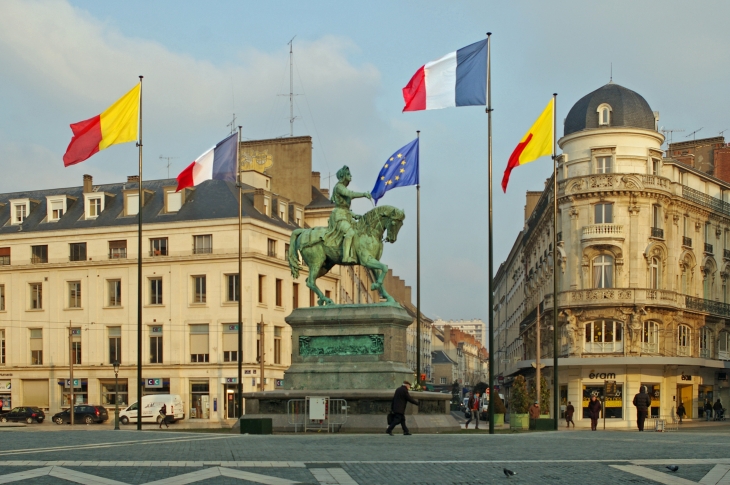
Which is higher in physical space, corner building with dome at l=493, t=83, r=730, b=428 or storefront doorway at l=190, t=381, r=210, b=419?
corner building with dome at l=493, t=83, r=730, b=428

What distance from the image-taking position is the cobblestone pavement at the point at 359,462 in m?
14.8

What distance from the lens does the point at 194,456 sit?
59.4 ft

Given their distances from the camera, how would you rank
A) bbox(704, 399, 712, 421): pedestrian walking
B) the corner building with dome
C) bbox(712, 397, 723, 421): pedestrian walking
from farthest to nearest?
bbox(712, 397, 723, 421): pedestrian walking → bbox(704, 399, 712, 421): pedestrian walking → the corner building with dome

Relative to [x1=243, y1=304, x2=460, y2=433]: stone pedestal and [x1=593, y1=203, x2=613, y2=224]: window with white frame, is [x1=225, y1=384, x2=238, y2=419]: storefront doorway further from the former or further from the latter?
[x1=243, y1=304, x2=460, y2=433]: stone pedestal

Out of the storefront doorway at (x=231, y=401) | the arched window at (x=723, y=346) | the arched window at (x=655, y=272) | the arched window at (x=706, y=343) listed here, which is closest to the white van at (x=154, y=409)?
the storefront doorway at (x=231, y=401)

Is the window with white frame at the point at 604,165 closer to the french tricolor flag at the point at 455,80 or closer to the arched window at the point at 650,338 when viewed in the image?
the arched window at the point at 650,338

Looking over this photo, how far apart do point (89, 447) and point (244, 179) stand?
60.6 m

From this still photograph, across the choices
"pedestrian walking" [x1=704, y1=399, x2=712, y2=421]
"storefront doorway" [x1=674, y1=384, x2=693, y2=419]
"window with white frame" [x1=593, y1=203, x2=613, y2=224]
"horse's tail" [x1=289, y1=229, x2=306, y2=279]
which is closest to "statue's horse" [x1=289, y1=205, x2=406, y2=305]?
"horse's tail" [x1=289, y1=229, x2=306, y2=279]

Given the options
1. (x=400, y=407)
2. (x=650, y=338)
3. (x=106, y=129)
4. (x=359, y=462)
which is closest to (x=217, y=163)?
(x=106, y=129)

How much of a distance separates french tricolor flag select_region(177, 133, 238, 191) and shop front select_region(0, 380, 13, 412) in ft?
136

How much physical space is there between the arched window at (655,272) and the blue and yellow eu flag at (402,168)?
28.5m

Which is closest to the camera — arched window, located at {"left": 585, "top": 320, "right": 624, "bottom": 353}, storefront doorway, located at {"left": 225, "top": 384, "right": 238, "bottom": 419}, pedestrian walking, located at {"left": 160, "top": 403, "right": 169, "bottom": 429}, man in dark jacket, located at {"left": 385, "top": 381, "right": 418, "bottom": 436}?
man in dark jacket, located at {"left": 385, "top": 381, "right": 418, "bottom": 436}

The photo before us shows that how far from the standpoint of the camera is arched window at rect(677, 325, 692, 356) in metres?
68.0

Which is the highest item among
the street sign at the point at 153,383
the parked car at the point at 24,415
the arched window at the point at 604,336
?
the arched window at the point at 604,336
